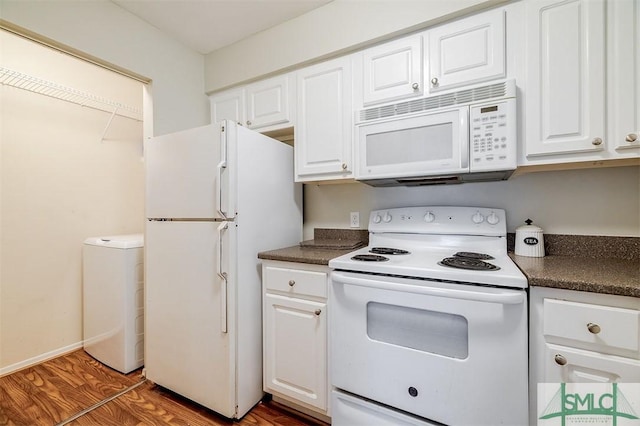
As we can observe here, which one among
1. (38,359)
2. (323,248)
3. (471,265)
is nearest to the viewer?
(471,265)

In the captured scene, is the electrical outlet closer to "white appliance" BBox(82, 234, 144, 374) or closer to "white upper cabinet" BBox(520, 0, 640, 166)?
"white upper cabinet" BBox(520, 0, 640, 166)

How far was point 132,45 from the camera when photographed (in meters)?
1.79

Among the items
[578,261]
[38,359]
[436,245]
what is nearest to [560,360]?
[578,261]

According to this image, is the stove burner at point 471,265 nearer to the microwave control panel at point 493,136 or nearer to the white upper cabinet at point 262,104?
the microwave control panel at point 493,136

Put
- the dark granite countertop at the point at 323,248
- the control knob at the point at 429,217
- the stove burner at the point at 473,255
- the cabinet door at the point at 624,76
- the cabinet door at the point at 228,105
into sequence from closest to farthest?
the cabinet door at the point at 624,76 < the stove burner at the point at 473,255 < the dark granite countertop at the point at 323,248 < the control knob at the point at 429,217 < the cabinet door at the point at 228,105

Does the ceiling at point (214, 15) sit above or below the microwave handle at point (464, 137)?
above

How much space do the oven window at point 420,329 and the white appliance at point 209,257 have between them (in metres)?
0.74

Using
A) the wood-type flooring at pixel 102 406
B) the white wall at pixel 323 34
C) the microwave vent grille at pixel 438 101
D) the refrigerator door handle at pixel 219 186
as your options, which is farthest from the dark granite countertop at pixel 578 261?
the white wall at pixel 323 34

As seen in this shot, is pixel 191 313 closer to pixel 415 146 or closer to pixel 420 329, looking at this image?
pixel 420 329

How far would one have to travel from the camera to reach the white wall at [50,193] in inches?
77.3

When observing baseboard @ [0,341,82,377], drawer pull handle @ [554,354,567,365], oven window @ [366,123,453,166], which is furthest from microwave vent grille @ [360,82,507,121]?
baseboard @ [0,341,82,377]

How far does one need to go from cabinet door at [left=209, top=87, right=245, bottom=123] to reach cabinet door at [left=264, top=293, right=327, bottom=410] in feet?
4.62

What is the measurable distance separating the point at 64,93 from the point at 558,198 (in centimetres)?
359

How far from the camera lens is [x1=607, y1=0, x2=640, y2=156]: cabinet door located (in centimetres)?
111
